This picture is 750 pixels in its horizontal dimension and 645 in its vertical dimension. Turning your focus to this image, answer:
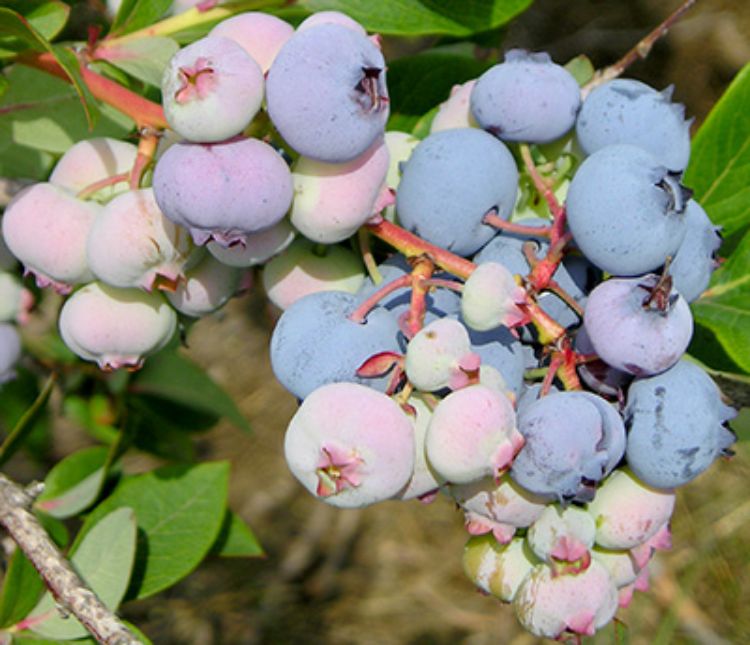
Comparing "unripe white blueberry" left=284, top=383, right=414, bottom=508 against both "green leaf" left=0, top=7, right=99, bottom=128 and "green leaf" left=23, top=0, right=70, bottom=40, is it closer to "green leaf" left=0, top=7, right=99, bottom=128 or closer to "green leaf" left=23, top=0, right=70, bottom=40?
"green leaf" left=0, top=7, right=99, bottom=128

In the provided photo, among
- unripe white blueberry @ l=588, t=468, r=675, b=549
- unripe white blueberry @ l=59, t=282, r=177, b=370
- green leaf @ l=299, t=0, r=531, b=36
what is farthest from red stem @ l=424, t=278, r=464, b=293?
green leaf @ l=299, t=0, r=531, b=36

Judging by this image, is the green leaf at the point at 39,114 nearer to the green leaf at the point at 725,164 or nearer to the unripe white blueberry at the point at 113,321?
the unripe white blueberry at the point at 113,321

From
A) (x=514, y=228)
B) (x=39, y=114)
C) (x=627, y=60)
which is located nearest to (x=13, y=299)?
(x=39, y=114)

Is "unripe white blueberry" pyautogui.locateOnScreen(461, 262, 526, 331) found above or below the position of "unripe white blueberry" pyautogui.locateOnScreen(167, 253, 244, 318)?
above

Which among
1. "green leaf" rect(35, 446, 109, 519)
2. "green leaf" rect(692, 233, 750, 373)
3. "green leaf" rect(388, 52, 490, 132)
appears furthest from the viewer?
"green leaf" rect(35, 446, 109, 519)

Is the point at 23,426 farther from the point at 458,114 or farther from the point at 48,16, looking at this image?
the point at 458,114

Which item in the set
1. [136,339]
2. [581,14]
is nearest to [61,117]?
[136,339]

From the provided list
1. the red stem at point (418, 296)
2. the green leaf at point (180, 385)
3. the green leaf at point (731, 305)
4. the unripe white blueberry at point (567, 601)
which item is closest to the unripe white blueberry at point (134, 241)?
the red stem at point (418, 296)
